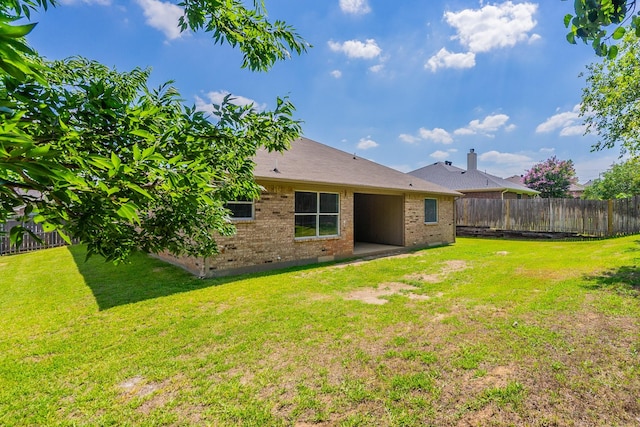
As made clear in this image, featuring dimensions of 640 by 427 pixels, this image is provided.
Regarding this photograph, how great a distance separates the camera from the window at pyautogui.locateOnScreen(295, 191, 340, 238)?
9453mm

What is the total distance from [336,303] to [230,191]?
365cm

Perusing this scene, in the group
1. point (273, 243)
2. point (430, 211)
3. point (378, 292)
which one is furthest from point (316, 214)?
point (430, 211)

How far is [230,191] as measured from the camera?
104 inches

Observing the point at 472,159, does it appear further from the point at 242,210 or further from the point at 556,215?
the point at 242,210

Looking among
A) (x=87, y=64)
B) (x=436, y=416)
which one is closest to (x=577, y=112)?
(x=436, y=416)

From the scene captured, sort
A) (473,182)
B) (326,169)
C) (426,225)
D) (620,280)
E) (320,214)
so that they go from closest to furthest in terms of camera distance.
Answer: (620,280) → (320,214) → (326,169) → (426,225) → (473,182)

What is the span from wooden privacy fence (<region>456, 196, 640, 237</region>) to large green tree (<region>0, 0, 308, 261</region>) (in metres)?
18.0

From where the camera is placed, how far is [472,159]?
25.5 metres

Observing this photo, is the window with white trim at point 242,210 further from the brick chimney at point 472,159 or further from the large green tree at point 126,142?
the brick chimney at point 472,159

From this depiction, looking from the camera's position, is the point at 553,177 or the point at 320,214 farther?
the point at 553,177

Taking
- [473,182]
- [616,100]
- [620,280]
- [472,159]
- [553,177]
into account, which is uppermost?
[472,159]

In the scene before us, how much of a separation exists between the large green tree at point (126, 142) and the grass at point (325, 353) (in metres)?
1.67

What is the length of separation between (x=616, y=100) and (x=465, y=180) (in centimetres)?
1284

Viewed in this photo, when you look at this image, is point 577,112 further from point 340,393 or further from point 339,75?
point 340,393
